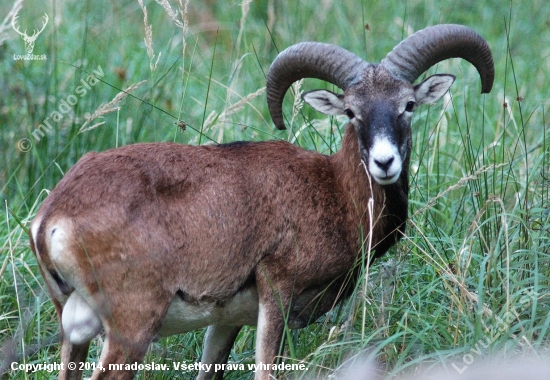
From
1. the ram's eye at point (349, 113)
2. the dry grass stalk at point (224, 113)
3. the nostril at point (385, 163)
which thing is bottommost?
the dry grass stalk at point (224, 113)

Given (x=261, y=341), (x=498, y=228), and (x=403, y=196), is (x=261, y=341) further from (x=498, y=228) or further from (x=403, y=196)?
(x=498, y=228)

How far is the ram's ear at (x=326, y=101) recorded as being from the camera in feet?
21.2

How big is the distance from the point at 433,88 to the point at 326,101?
0.79 m

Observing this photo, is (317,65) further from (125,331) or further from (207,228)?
(125,331)

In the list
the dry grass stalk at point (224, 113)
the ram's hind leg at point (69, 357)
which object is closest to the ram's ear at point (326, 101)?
the dry grass stalk at point (224, 113)

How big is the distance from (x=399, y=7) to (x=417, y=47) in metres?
6.21

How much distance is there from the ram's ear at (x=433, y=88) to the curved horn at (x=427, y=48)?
90 millimetres

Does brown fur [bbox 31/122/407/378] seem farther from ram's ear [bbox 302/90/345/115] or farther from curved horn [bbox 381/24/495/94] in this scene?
curved horn [bbox 381/24/495/94]

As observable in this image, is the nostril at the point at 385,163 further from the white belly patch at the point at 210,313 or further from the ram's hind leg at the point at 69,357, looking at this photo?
the ram's hind leg at the point at 69,357

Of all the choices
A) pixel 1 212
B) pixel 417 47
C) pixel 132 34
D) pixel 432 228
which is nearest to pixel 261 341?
pixel 432 228

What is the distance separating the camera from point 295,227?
5.93m

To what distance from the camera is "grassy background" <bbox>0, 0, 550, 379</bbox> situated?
5.58m

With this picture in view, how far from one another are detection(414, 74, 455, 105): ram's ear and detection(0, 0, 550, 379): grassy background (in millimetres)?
381

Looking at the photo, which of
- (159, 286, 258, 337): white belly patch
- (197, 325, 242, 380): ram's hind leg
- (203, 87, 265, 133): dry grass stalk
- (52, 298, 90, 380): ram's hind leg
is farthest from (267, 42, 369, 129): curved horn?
(52, 298, 90, 380): ram's hind leg
